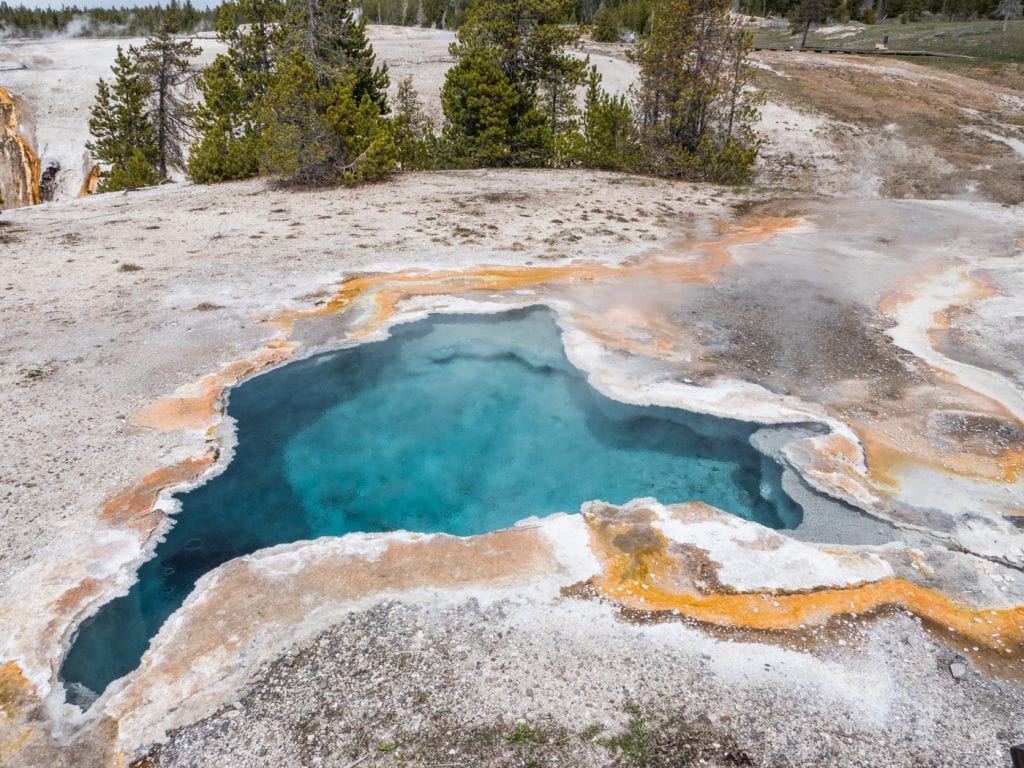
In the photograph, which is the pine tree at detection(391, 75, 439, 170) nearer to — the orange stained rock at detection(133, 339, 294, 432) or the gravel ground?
the orange stained rock at detection(133, 339, 294, 432)

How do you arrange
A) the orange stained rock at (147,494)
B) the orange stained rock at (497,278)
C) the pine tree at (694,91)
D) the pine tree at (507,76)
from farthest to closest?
the pine tree at (507,76)
the pine tree at (694,91)
the orange stained rock at (497,278)
the orange stained rock at (147,494)

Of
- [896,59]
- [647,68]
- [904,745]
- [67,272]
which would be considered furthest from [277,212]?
[896,59]

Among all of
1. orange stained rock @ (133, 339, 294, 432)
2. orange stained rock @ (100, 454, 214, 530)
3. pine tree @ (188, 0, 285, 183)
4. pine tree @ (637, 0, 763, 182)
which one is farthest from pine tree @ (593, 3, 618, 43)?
orange stained rock @ (100, 454, 214, 530)

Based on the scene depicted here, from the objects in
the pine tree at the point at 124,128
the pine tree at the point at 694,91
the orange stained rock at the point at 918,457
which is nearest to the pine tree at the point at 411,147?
the pine tree at the point at 694,91

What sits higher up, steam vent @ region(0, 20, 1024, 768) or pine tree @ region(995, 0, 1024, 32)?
pine tree @ region(995, 0, 1024, 32)

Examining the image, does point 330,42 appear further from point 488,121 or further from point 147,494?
point 147,494

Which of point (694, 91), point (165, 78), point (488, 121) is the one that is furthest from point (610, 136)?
point (165, 78)

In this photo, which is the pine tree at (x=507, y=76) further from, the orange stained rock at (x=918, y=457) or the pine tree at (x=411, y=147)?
the orange stained rock at (x=918, y=457)
